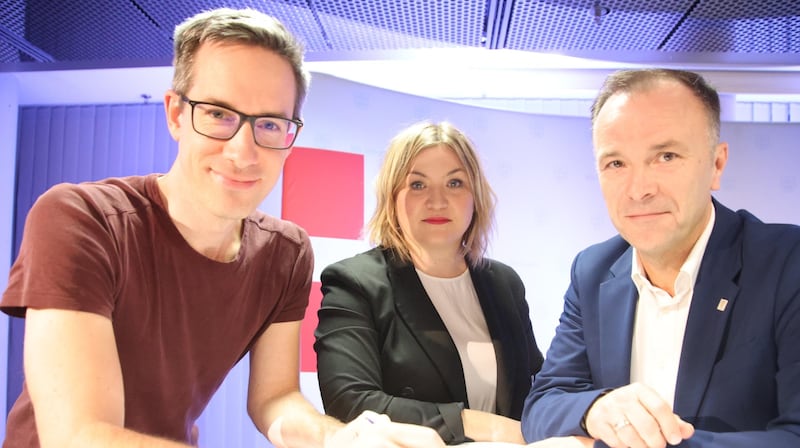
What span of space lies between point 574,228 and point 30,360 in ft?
13.1

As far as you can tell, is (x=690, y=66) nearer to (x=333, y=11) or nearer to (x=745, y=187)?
(x=745, y=187)

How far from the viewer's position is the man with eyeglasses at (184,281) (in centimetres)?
128

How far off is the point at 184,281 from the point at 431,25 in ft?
7.47

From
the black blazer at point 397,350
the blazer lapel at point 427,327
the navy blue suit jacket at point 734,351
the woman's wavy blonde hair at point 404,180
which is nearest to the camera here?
the navy blue suit jacket at point 734,351

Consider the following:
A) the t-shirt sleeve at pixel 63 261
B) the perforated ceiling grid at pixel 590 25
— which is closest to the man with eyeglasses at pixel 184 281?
the t-shirt sleeve at pixel 63 261

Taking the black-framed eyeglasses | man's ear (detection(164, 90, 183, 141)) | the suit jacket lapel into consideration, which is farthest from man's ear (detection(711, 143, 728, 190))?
man's ear (detection(164, 90, 183, 141))

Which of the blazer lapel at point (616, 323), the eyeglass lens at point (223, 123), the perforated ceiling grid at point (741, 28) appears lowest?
the blazer lapel at point (616, 323)

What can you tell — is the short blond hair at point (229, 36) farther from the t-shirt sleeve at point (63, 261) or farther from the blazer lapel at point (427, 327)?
the blazer lapel at point (427, 327)

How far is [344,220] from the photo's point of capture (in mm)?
4234

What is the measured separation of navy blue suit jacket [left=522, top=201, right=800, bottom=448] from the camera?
1.35m

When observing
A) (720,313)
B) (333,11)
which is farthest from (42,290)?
(333,11)

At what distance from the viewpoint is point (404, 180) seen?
2227 mm

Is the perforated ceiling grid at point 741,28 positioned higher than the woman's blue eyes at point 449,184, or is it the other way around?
the perforated ceiling grid at point 741,28

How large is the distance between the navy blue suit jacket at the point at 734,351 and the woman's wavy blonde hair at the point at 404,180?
78 cm
